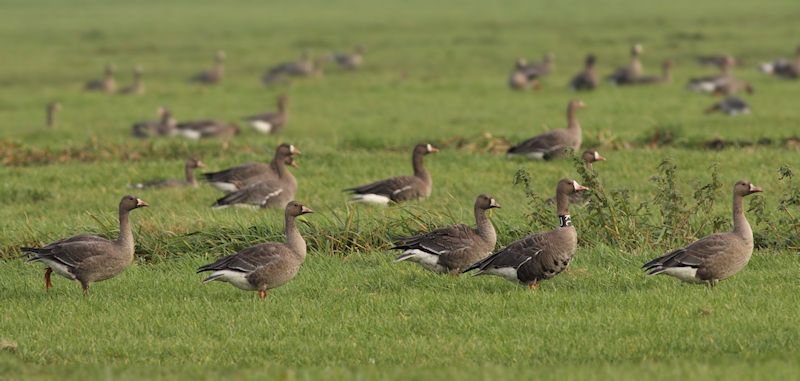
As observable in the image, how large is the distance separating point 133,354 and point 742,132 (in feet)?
63.9

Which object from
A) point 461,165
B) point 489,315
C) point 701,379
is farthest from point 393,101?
point 701,379

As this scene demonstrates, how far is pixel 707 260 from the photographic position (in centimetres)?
1364

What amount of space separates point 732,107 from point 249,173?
16.1m

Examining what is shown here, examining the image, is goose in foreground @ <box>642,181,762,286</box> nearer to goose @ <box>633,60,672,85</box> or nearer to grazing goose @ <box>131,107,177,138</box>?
grazing goose @ <box>131,107,177,138</box>

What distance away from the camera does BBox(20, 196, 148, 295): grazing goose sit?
46.8 ft

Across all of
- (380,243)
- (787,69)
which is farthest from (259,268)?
(787,69)

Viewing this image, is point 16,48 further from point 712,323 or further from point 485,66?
point 712,323

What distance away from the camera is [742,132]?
27953mm

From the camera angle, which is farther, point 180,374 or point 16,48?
point 16,48

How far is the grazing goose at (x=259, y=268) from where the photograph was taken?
13.8 m

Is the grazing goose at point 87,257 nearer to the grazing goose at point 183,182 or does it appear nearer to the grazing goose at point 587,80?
the grazing goose at point 183,182

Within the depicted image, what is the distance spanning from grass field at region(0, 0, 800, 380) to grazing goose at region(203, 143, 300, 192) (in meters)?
0.55

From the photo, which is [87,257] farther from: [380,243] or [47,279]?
[380,243]

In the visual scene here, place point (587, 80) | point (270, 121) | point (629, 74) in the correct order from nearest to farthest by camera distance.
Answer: point (270, 121), point (587, 80), point (629, 74)
